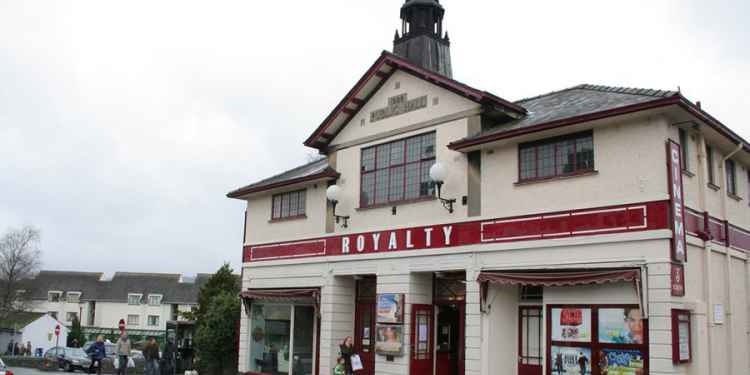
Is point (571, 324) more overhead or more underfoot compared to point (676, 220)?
more underfoot

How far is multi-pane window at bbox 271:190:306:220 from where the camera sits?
79.2ft

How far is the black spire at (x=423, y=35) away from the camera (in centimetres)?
2852

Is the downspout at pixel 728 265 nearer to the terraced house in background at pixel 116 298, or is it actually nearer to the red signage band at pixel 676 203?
the red signage band at pixel 676 203

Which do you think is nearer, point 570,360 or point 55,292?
point 570,360

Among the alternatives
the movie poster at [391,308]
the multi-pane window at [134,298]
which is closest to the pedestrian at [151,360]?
the movie poster at [391,308]

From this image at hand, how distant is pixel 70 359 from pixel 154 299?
3851cm

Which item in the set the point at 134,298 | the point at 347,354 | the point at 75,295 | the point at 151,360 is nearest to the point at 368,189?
the point at 347,354

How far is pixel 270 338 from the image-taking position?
24484 mm

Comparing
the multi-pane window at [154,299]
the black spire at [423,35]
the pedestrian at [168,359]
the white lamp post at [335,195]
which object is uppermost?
the black spire at [423,35]

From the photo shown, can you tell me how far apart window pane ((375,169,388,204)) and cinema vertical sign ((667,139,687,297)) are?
8287mm

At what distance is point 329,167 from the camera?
22844 millimetres

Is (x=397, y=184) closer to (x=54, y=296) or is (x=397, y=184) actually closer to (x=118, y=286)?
(x=118, y=286)

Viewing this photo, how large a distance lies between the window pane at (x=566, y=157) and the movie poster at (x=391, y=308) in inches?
224

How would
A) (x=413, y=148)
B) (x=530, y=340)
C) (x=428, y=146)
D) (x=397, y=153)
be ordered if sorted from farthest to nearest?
(x=397, y=153)
(x=413, y=148)
(x=428, y=146)
(x=530, y=340)
